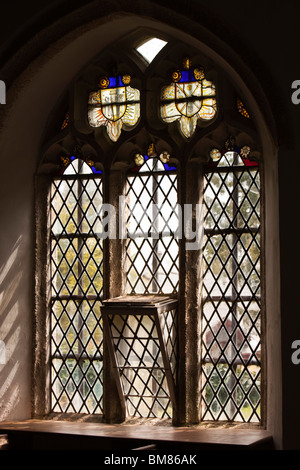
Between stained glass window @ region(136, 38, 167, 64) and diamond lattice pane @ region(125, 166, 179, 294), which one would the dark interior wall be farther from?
diamond lattice pane @ region(125, 166, 179, 294)

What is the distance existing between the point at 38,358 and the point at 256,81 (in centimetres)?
250

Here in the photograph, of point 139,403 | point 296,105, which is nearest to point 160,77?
point 296,105

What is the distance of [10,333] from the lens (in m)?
5.62

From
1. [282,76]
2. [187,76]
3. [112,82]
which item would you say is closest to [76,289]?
[112,82]

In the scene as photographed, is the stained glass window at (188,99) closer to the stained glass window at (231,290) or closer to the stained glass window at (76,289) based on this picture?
the stained glass window at (231,290)

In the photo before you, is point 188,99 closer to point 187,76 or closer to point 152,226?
point 187,76

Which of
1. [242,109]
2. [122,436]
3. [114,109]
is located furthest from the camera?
[114,109]

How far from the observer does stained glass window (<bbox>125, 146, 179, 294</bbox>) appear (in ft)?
18.0

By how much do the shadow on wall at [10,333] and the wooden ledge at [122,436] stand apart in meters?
0.19

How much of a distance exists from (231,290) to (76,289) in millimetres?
1115

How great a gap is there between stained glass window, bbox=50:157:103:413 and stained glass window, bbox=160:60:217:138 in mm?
710

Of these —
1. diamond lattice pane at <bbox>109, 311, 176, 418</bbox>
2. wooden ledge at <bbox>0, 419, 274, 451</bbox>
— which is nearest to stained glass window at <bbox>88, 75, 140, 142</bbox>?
diamond lattice pane at <bbox>109, 311, 176, 418</bbox>

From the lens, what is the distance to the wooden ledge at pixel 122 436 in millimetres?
4660

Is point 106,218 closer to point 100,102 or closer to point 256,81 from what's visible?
point 100,102
